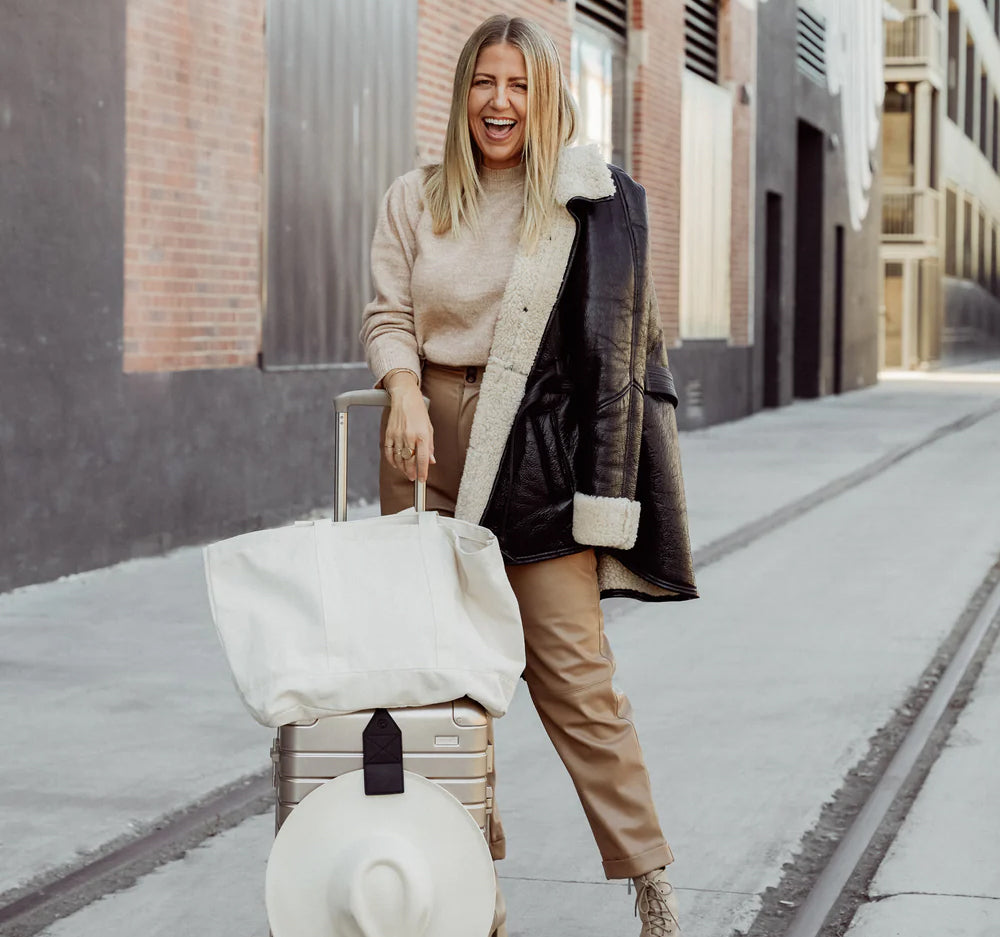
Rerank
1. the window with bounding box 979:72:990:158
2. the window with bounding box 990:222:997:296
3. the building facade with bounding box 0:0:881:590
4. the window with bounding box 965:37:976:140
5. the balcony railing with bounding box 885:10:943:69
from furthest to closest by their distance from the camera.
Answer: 1. the window with bounding box 990:222:997:296
2. the window with bounding box 979:72:990:158
3. the window with bounding box 965:37:976:140
4. the balcony railing with bounding box 885:10:943:69
5. the building facade with bounding box 0:0:881:590

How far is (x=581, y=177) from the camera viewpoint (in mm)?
3459

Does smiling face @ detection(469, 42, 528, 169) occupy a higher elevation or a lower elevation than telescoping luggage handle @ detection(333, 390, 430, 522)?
higher

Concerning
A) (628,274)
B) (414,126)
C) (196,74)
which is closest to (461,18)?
(414,126)

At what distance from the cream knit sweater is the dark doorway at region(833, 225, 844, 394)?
86.3 feet

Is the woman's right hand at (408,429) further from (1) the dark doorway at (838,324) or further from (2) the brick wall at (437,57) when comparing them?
(1) the dark doorway at (838,324)

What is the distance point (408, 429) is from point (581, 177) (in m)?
0.60

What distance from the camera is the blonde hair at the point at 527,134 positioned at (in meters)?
3.43

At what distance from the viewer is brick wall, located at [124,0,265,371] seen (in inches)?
374

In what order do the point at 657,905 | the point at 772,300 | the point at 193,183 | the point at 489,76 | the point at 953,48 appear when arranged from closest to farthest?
the point at 489,76
the point at 657,905
the point at 193,183
the point at 772,300
the point at 953,48

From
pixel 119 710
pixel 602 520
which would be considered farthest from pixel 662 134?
pixel 602 520

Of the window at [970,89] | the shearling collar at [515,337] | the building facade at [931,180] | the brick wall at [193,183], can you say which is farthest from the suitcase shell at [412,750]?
the window at [970,89]

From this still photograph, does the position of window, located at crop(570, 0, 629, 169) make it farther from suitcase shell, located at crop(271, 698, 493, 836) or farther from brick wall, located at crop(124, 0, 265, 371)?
suitcase shell, located at crop(271, 698, 493, 836)

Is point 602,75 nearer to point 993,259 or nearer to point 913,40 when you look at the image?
point 913,40

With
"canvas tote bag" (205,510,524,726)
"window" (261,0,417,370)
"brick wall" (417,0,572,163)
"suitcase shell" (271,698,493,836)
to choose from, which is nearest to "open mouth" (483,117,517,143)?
"canvas tote bag" (205,510,524,726)
